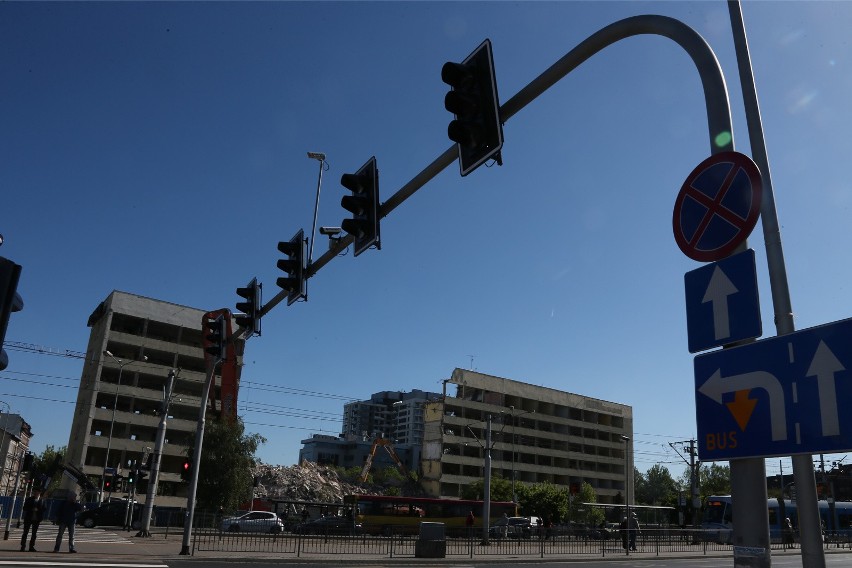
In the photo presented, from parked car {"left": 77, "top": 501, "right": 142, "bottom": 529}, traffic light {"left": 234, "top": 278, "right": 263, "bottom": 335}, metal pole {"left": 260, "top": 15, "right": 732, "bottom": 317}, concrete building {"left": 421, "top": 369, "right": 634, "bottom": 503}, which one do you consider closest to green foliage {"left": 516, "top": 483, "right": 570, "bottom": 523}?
concrete building {"left": 421, "top": 369, "right": 634, "bottom": 503}

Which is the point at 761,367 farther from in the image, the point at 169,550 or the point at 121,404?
the point at 121,404

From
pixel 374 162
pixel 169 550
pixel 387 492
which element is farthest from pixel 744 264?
pixel 387 492

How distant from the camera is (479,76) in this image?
6.50 meters

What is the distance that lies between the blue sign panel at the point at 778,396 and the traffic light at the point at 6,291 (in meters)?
4.11

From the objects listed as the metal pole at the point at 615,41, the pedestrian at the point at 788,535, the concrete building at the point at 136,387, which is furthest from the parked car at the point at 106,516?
the metal pole at the point at 615,41

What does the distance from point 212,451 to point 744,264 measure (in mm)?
49606

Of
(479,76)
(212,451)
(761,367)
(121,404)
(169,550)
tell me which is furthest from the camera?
(121,404)

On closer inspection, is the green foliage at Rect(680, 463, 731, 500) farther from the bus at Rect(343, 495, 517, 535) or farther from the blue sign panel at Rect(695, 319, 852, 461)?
the blue sign panel at Rect(695, 319, 852, 461)

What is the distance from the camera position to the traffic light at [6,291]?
427 centimetres

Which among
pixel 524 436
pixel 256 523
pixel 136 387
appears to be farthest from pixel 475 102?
pixel 524 436

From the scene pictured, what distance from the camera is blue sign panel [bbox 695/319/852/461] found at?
299 cm

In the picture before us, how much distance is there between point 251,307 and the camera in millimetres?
13945

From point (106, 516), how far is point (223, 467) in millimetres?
9613

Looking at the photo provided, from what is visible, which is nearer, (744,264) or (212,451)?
(744,264)
